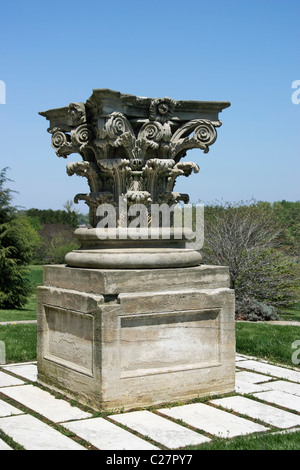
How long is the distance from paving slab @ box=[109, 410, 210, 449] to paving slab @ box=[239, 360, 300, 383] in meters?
2.07

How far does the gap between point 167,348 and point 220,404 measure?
0.70m

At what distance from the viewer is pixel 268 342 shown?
7.46 meters

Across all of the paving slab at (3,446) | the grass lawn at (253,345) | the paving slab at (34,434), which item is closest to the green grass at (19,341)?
the grass lawn at (253,345)

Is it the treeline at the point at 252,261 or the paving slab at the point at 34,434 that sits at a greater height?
the treeline at the point at 252,261

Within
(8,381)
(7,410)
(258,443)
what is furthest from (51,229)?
(258,443)

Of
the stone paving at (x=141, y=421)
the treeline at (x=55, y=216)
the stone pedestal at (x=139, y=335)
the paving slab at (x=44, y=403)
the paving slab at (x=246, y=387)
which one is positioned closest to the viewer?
the stone paving at (x=141, y=421)

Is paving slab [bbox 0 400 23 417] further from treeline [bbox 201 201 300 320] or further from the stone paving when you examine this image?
treeline [bbox 201 201 300 320]

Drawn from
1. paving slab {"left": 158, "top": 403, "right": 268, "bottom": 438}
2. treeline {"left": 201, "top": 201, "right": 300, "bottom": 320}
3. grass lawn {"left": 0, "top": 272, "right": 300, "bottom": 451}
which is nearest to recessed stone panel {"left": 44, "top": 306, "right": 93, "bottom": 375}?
paving slab {"left": 158, "top": 403, "right": 268, "bottom": 438}

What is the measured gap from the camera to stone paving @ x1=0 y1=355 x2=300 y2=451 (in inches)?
154

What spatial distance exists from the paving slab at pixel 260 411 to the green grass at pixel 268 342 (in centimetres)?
186

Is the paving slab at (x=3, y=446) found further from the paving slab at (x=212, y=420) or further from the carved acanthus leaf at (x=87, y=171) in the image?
the carved acanthus leaf at (x=87, y=171)

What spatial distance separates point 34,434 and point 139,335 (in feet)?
4.07

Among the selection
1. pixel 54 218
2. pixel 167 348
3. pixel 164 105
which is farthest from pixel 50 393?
pixel 54 218

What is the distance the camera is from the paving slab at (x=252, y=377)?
5.78m
